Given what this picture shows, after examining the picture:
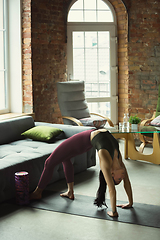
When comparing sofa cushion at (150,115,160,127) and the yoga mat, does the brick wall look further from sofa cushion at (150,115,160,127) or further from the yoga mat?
the yoga mat

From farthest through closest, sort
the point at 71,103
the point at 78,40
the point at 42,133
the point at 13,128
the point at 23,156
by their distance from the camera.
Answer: the point at 78,40, the point at 71,103, the point at 13,128, the point at 42,133, the point at 23,156

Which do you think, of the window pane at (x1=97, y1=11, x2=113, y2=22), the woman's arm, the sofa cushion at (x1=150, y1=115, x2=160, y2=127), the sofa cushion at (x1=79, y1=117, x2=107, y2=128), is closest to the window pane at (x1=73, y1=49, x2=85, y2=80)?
the window pane at (x1=97, y1=11, x2=113, y2=22)

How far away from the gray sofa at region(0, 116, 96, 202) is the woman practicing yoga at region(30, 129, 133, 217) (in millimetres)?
256

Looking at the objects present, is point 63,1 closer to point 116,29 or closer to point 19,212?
point 116,29

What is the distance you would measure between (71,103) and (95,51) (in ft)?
4.10

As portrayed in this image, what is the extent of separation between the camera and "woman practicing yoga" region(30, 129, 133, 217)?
2.73 meters

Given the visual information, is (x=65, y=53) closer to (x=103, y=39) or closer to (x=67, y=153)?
(x=103, y=39)

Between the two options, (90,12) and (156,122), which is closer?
(156,122)

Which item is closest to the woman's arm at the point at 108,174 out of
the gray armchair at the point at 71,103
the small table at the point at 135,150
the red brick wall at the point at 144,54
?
the small table at the point at 135,150

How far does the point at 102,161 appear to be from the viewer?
108 inches

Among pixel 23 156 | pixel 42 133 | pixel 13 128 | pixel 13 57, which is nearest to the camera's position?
pixel 23 156

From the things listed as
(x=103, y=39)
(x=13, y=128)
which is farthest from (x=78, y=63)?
(x=13, y=128)

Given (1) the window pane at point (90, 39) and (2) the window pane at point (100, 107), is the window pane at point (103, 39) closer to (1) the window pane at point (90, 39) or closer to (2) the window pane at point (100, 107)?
(1) the window pane at point (90, 39)

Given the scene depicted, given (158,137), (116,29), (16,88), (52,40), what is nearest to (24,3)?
(52,40)
